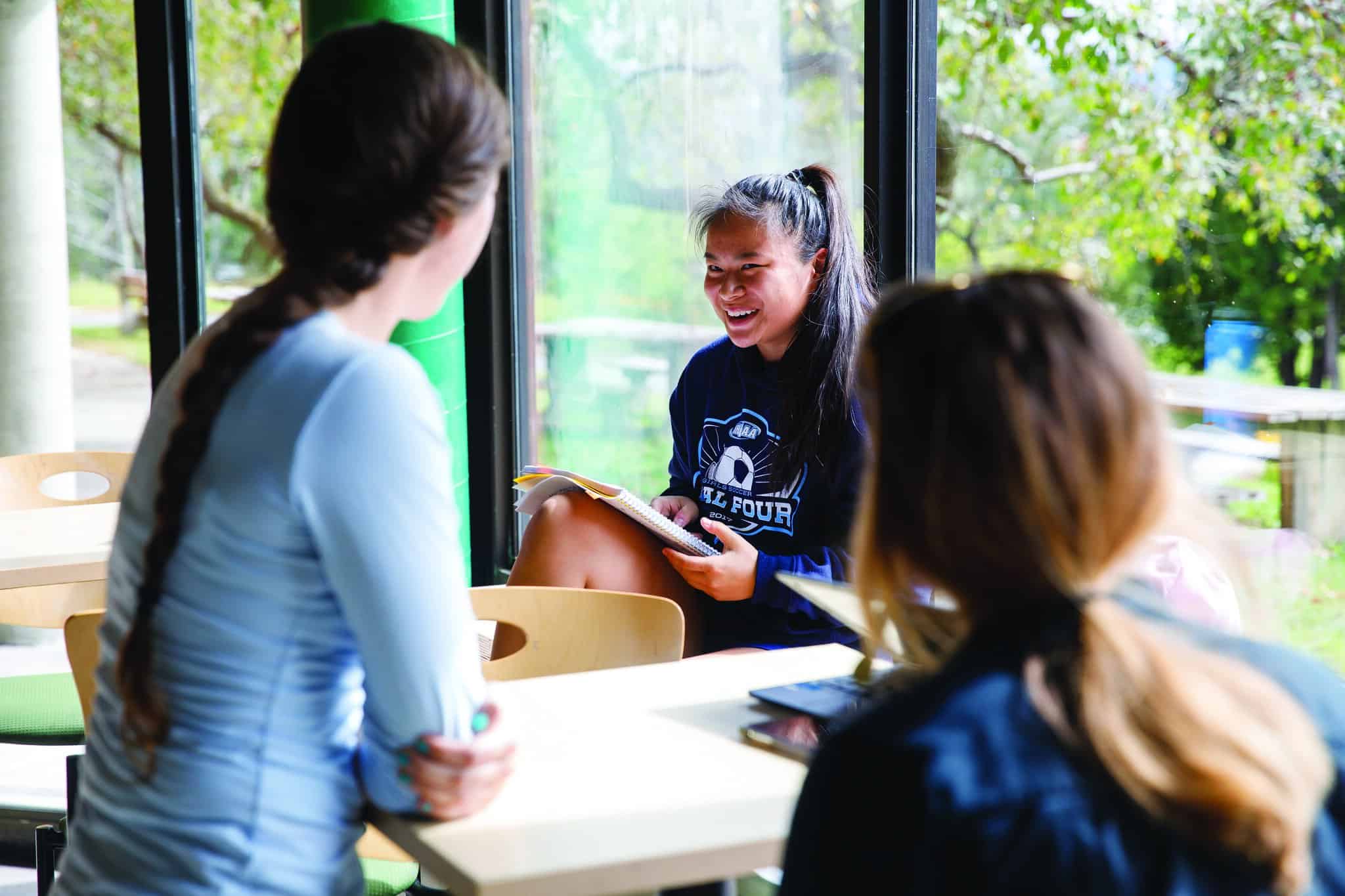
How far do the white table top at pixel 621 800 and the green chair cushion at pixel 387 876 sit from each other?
31 centimetres

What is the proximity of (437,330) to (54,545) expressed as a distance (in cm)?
129

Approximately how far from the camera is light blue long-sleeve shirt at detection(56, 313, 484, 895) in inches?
44.0

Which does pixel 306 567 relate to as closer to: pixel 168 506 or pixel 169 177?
pixel 168 506

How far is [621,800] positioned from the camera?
123cm

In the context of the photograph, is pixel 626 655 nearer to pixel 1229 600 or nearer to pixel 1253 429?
pixel 1229 600

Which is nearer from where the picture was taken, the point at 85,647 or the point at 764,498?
the point at 85,647

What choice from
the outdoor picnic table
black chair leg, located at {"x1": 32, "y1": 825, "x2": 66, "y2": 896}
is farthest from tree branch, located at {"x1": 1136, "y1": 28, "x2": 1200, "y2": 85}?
black chair leg, located at {"x1": 32, "y1": 825, "x2": 66, "y2": 896}

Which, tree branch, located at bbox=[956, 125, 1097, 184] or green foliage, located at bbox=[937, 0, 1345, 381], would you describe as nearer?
green foliage, located at bbox=[937, 0, 1345, 381]

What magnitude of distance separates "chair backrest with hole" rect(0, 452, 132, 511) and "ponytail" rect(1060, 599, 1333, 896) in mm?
2759

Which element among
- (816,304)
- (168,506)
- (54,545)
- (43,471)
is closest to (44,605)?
(54,545)

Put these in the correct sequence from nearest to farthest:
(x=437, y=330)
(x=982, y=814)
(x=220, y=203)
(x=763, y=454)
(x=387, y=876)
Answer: (x=982, y=814)
(x=387, y=876)
(x=763, y=454)
(x=437, y=330)
(x=220, y=203)

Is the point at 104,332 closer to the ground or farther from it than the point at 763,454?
farther from it

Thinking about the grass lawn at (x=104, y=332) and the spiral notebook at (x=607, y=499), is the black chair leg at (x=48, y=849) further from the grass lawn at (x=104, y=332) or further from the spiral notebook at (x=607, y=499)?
the grass lawn at (x=104, y=332)

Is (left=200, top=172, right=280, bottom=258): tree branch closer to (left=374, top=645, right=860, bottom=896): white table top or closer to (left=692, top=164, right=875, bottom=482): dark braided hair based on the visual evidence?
(left=692, top=164, right=875, bottom=482): dark braided hair
